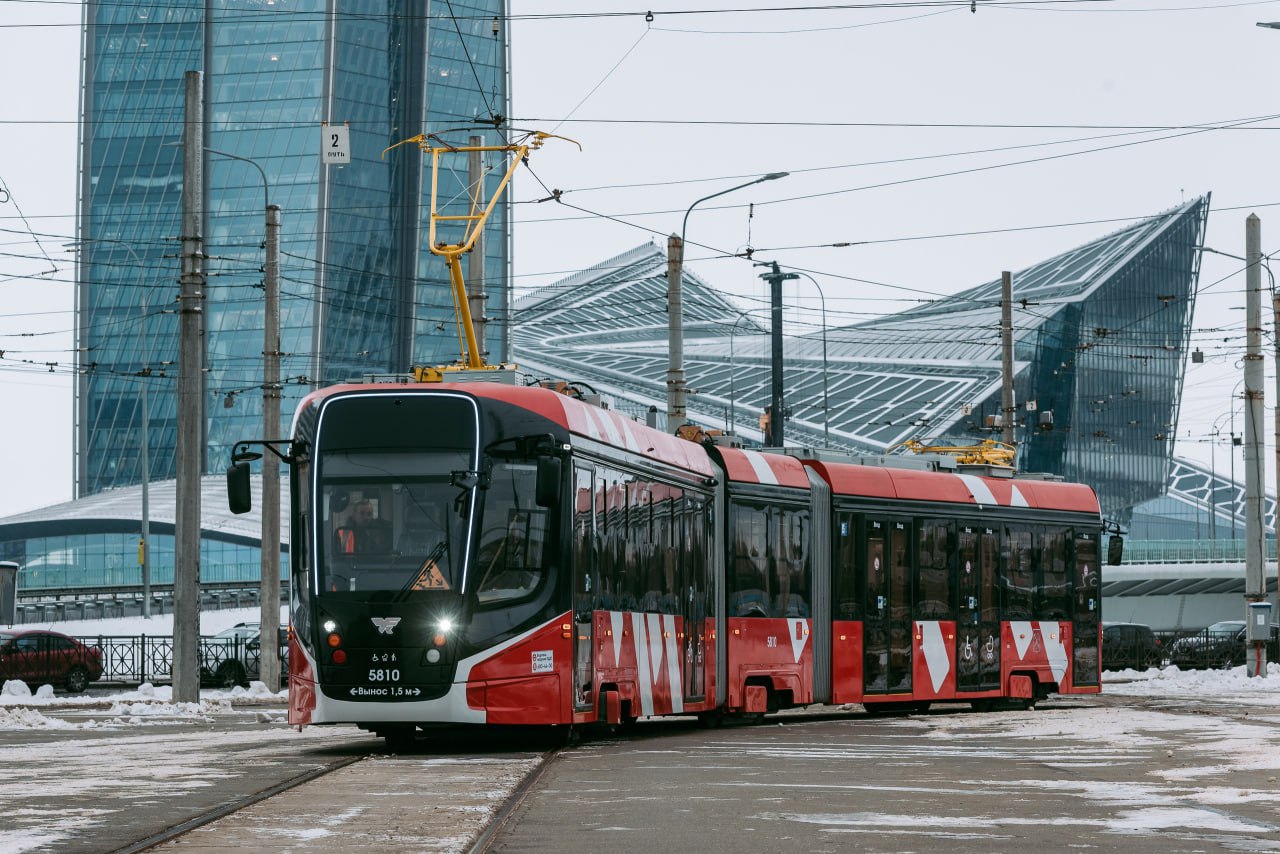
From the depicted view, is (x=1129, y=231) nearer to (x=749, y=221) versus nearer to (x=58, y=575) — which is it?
(x=58, y=575)

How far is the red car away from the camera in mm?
43031

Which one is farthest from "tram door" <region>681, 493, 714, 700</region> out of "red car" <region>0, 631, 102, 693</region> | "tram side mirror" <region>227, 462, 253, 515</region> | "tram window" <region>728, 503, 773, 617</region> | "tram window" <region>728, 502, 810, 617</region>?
"red car" <region>0, 631, 102, 693</region>

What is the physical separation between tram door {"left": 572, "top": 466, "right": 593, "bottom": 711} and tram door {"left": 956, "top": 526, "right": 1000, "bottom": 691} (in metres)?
10.1

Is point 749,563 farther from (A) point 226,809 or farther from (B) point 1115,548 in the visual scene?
(A) point 226,809

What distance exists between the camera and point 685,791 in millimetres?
13766

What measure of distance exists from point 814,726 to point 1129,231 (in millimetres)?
111204

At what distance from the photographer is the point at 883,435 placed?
115 meters

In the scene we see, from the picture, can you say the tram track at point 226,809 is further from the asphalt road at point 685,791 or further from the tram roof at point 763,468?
the tram roof at point 763,468

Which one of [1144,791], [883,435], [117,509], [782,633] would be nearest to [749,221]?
[782,633]

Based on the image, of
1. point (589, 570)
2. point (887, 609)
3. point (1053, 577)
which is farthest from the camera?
point (1053, 577)

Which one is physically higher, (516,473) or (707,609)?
(516,473)

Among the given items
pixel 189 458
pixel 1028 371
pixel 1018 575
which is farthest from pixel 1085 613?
pixel 1028 371

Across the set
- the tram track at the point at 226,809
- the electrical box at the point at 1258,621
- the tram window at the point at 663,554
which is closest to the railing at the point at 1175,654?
the electrical box at the point at 1258,621

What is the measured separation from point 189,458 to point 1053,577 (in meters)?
12.6
